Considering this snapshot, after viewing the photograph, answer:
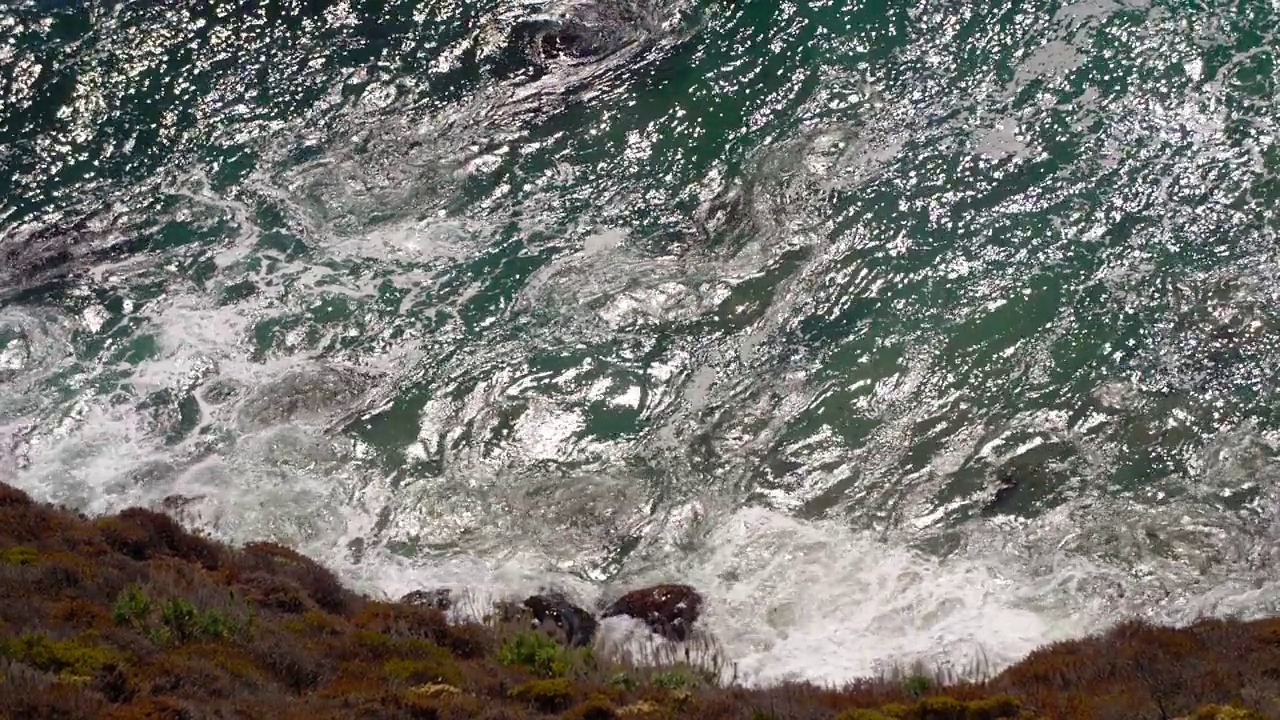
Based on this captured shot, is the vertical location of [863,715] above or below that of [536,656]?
above

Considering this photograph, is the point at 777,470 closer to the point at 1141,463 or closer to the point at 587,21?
the point at 1141,463

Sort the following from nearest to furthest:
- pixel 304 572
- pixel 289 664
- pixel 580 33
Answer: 1. pixel 289 664
2. pixel 304 572
3. pixel 580 33

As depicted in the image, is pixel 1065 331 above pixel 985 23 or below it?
below

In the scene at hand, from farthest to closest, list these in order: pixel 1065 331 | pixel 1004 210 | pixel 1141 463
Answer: pixel 1004 210 < pixel 1065 331 < pixel 1141 463

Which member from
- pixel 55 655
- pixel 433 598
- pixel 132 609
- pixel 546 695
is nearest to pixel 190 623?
pixel 132 609

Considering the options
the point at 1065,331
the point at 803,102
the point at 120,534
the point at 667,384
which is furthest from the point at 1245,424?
the point at 120,534

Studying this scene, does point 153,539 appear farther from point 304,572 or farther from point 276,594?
point 276,594

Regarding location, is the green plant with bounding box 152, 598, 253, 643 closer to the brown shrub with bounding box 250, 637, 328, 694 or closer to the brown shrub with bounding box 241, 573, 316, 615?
the brown shrub with bounding box 250, 637, 328, 694

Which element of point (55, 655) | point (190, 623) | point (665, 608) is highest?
point (55, 655)

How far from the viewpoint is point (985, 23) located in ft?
123

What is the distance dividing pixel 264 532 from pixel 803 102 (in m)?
20.3

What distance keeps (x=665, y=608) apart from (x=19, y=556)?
11.5 metres

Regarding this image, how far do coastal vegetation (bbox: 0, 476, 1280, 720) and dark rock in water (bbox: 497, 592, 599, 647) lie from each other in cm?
46

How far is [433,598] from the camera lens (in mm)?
23734
